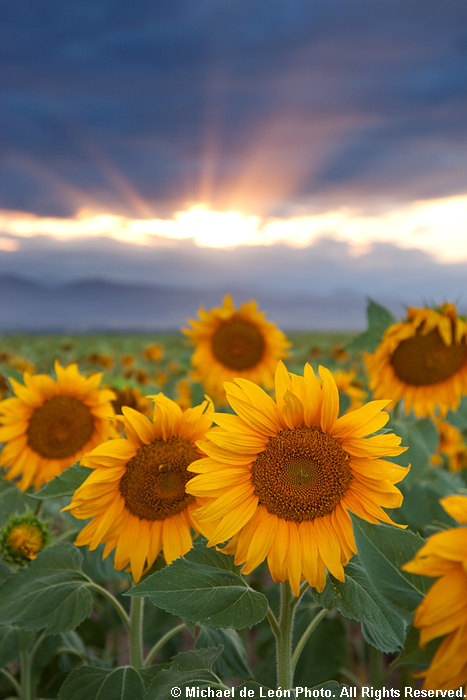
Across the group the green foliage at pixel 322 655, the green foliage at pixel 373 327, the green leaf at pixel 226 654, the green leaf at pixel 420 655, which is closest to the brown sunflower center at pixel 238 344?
the green foliage at pixel 373 327

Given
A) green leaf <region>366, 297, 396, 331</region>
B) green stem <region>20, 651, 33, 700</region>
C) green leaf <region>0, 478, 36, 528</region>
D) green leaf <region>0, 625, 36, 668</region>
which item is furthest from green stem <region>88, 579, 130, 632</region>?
green leaf <region>366, 297, 396, 331</region>

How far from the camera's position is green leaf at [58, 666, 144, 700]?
1.87m

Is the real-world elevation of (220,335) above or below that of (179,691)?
above

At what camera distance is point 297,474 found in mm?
1519

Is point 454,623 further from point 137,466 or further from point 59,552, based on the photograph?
point 59,552

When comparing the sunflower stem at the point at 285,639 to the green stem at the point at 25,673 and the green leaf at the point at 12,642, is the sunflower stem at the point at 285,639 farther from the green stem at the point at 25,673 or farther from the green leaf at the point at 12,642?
the green stem at the point at 25,673

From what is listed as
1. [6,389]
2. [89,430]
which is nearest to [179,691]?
[89,430]

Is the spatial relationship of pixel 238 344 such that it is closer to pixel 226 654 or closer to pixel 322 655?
pixel 322 655

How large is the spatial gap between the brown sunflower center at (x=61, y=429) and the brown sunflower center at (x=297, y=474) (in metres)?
1.68

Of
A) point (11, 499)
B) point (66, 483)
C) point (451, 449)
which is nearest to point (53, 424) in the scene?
point (11, 499)

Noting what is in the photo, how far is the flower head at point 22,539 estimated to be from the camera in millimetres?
2307

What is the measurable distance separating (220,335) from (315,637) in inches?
110

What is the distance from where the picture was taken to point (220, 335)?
536cm

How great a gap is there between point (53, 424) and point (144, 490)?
138 cm
